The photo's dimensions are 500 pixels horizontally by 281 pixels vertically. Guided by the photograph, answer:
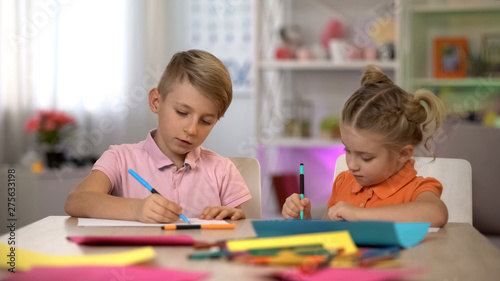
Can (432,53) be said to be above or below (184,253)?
above

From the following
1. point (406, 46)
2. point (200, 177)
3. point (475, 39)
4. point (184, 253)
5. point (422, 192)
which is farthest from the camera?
point (475, 39)

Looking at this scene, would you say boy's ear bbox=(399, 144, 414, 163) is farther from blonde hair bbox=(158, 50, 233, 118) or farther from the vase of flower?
the vase of flower

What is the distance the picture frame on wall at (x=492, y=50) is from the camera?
3.54m

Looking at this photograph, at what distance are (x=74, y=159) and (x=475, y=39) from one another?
2.35m

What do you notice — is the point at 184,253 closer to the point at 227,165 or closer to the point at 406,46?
the point at 227,165

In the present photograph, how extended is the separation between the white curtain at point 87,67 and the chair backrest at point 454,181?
274cm

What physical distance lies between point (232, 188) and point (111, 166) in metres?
0.27

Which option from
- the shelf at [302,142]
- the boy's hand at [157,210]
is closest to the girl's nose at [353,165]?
the boy's hand at [157,210]

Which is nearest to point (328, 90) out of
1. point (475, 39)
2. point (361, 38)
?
point (361, 38)

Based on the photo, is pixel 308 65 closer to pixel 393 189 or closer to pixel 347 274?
pixel 393 189

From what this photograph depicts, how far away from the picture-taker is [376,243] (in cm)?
84

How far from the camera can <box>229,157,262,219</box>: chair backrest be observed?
146 centimetres

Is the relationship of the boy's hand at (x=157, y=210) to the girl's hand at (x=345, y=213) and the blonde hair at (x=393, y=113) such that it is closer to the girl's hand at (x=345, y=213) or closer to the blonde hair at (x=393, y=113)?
the girl's hand at (x=345, y=213)

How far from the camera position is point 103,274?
64 centimetres
